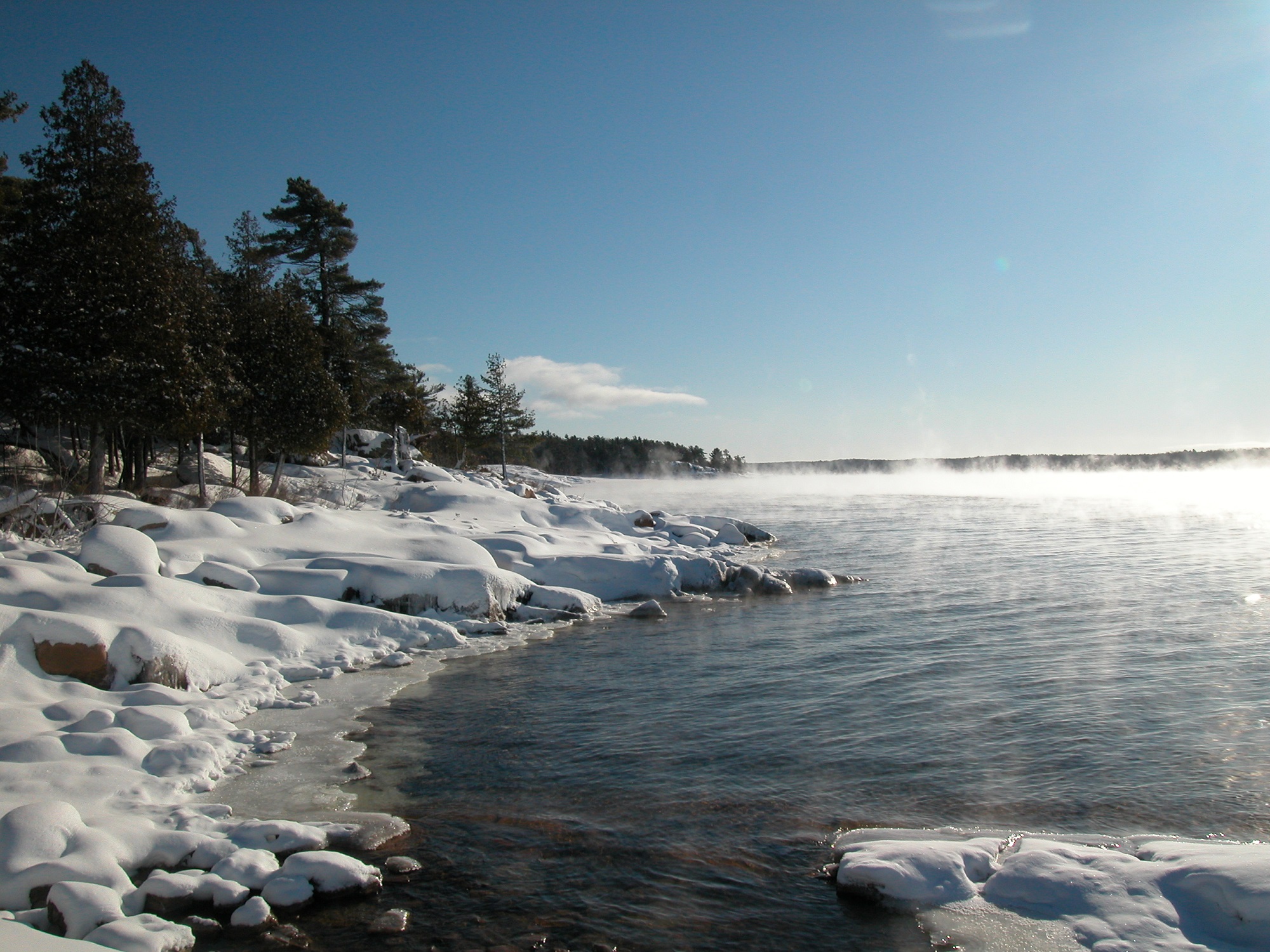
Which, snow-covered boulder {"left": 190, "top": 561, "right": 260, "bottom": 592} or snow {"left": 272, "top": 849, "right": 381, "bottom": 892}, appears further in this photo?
snow-covered boulder {"left": 190, "top": 561, "right": 260, "bottom": 592}

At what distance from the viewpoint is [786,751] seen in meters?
8.27

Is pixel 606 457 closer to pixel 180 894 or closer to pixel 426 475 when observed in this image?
pixel 426 475

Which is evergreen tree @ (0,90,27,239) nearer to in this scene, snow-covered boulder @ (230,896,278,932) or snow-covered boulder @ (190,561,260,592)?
snow-covered boulder @ (190,561,260,592)

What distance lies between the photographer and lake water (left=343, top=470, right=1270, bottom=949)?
5465 mm

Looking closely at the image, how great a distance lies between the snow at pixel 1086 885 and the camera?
466 centimetres

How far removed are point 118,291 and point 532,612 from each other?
45.6 ft

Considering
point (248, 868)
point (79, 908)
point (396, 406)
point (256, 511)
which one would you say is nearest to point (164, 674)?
point (248, 868)

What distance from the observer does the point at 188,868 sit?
5.60m

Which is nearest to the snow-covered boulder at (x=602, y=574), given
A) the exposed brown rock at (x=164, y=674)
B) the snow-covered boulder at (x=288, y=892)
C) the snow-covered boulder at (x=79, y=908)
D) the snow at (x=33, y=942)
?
the exposed brown rock at (x=164, y=674)

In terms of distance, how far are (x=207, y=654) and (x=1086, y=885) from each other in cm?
1011

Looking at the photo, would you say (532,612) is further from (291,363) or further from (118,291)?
(291,363)

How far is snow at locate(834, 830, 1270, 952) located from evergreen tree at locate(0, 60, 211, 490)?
68.6ft

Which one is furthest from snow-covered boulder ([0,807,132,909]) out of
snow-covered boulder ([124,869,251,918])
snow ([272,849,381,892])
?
snow ([272,849,381,892])

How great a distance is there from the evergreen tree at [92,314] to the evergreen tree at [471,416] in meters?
39.9
